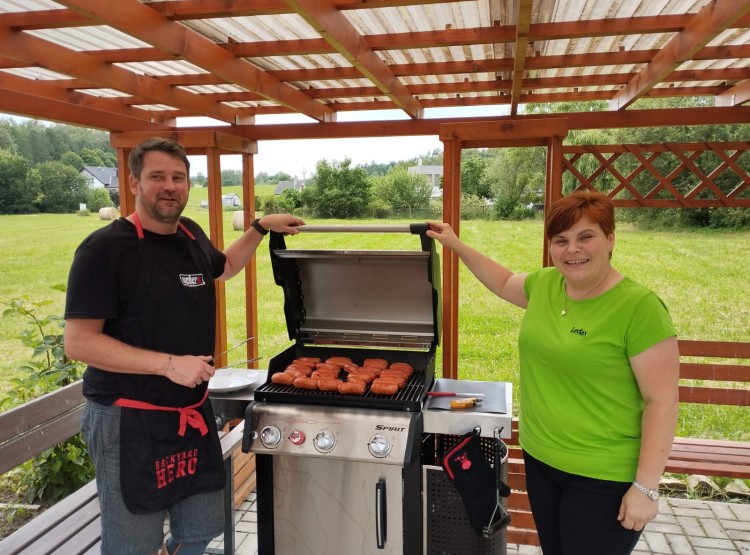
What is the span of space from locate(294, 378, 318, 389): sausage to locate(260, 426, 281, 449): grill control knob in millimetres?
215

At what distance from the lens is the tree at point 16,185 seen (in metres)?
6.47

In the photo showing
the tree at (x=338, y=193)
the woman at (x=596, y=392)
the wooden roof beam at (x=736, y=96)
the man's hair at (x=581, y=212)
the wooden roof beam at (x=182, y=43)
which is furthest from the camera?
the tree at (x=338, y=193)

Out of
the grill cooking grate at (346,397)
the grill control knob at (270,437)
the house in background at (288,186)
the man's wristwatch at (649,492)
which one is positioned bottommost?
the grill control knob at (270,437)

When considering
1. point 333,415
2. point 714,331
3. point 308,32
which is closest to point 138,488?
point 333,415

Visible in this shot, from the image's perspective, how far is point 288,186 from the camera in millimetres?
6723

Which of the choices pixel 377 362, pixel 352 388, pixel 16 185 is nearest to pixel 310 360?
pixel 377 362

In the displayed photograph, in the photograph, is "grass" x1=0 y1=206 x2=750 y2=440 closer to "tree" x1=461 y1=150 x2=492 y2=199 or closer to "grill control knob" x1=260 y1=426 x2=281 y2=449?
"tree" x1=461 y1=150 x2=492 y2=199

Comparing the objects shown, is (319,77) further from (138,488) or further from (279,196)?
(279,196)

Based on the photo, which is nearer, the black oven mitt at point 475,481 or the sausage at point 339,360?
the black oven mitt at point 475,481

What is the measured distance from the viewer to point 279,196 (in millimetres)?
6477

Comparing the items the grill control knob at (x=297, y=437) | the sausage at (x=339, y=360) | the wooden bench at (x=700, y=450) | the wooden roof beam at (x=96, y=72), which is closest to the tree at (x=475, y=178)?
the wooden roof beam at (x=96, y=72)

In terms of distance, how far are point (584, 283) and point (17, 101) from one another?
2.69m

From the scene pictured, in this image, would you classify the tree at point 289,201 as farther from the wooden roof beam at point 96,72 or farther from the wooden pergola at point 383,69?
the wooden roof beam at point 96,72

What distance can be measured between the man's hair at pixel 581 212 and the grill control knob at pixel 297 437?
127cm
